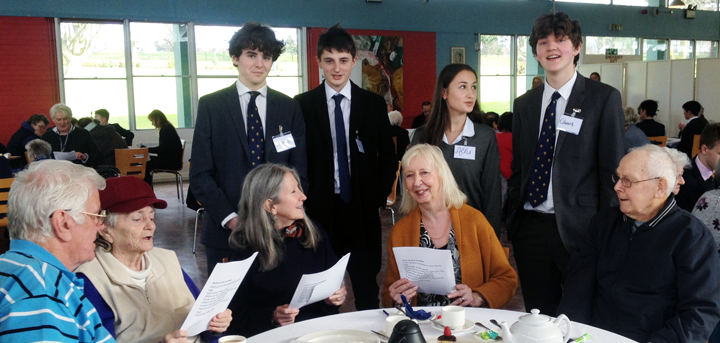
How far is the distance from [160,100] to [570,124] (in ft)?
33.0

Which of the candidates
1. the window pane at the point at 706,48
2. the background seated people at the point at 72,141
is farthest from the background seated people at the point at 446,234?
the window pane at the point at 706,48

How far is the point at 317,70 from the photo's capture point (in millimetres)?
12344

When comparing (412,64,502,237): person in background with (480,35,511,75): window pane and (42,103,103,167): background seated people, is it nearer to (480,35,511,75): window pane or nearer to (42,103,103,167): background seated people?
(42,103,103,167): background seated people

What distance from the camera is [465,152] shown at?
2912 mm

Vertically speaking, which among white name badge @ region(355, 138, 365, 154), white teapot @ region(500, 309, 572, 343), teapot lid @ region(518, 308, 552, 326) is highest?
white name badge @ region(355, 138, 365, 154)

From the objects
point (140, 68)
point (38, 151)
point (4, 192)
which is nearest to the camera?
point (4, 192)

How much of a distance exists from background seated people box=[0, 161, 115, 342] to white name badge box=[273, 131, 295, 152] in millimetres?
1230

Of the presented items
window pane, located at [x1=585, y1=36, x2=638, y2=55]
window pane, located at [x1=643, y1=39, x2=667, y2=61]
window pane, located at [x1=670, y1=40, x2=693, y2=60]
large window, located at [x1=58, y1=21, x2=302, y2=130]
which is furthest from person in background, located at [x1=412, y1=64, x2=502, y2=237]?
window pane, located at [x1=670, y1=40, x2=693, y2=60]

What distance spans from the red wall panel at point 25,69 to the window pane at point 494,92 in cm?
930

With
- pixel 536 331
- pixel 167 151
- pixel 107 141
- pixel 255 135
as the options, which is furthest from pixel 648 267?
pixel 167 151

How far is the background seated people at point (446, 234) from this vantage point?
8.18 ft

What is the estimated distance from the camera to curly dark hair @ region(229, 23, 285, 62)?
108 inches

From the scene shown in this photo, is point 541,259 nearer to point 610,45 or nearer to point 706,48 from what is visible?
point 610,45

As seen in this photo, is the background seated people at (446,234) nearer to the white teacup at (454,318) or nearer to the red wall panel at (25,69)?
the white teacup at (454,318)
